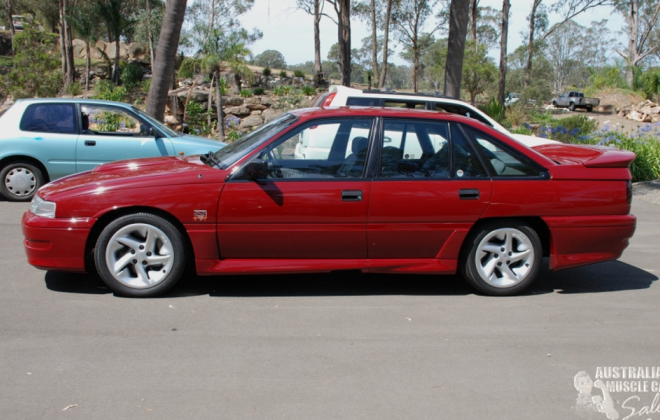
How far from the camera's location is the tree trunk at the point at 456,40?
14445 millimetres

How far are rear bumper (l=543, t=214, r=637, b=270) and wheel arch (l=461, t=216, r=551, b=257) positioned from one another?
87 mm

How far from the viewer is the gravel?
→ 428 inches

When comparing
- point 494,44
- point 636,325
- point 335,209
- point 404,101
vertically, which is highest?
point 494,44

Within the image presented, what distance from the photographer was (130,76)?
38438 mm

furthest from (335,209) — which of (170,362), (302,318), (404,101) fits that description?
(404,101)

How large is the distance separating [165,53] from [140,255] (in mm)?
9455

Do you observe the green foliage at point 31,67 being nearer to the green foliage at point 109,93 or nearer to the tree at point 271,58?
the green foliage at point 109,93

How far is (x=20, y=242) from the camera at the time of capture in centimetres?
672

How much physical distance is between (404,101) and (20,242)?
5.65 meters

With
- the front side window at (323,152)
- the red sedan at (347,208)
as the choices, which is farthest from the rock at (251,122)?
the front side window at (323,152)

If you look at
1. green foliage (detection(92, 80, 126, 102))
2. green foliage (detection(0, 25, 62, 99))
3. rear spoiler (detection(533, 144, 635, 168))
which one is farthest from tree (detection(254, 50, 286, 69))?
rear spoiler (detection(533, 144, 635, 168))

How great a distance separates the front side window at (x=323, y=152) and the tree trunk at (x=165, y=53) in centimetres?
911

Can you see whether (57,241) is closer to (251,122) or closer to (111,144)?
(111,144)

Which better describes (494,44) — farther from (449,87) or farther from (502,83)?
(449,87)
